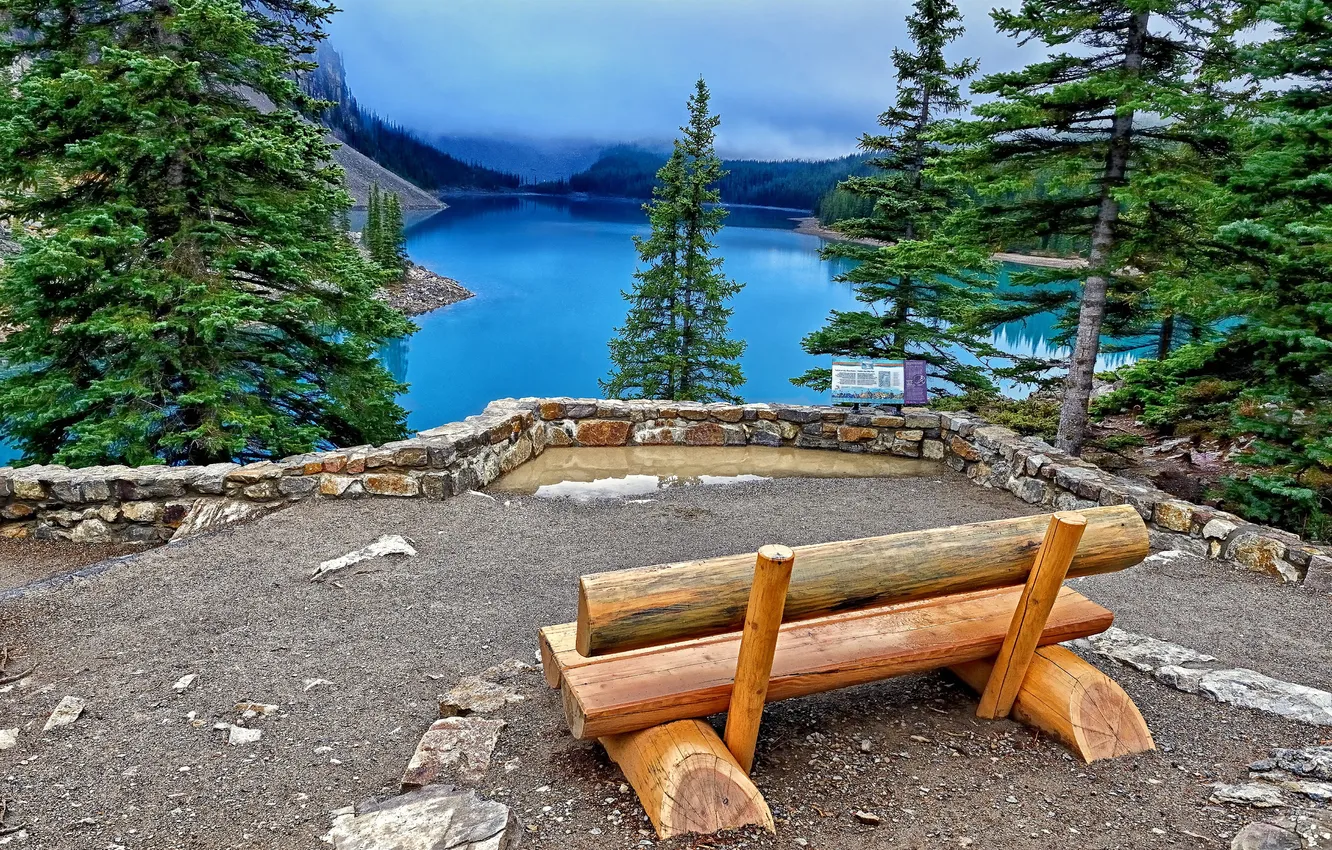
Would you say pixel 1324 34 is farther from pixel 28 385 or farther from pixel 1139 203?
pixel 28 385

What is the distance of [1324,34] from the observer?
5.56 meters

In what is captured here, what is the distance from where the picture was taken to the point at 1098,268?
761cm

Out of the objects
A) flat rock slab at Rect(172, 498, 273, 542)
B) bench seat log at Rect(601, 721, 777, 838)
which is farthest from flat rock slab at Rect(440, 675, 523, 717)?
flat rock slab at Rect(172, 498, 273, 542)

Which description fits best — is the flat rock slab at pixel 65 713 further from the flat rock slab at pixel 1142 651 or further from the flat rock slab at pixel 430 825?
the flat rock slab at pixel 1142 651

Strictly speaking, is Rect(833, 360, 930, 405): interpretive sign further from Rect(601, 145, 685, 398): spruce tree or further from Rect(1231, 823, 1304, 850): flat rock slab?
Rect(601, 145, 685, 398): spruce tree

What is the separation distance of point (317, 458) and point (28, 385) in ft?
14.7

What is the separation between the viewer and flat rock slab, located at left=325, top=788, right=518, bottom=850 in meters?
2.37

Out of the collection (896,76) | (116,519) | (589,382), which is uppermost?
(896,76)

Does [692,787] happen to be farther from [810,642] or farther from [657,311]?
[657,311]

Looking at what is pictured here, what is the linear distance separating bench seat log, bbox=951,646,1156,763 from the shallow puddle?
16.0ft

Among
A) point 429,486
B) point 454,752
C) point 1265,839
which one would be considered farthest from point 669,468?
point 1265,839

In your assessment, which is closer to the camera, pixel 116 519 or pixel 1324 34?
pixel 1324 34

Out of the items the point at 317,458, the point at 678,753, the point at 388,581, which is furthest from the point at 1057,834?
the point at 317,458

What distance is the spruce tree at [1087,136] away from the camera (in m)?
6.99
